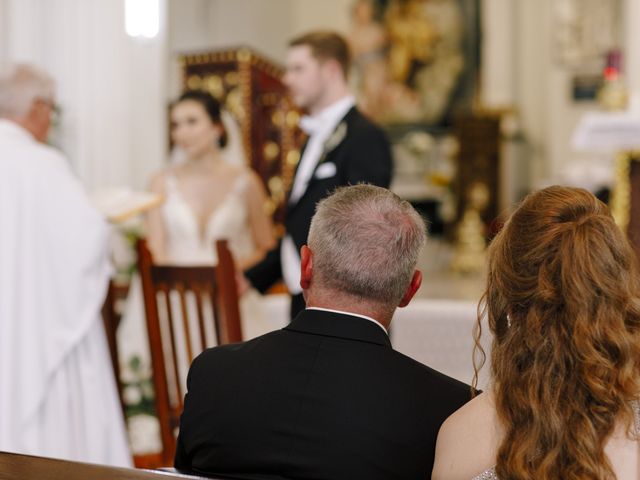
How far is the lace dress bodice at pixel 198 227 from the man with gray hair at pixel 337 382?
126 inches

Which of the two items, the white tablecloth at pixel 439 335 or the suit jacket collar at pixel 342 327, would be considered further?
the white tablecloth at pixel 439 335

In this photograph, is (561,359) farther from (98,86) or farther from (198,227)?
(98,86)

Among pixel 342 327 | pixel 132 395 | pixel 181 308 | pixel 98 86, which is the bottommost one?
pixel 132 395

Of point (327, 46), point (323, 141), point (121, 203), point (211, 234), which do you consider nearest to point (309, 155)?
point (323, 141)

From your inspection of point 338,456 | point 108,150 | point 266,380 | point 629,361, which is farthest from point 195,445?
point 108,150

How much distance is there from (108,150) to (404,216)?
4880 millimetres

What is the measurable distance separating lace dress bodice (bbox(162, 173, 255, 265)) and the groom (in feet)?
4.46

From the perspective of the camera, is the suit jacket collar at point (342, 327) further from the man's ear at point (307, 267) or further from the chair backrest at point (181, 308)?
the chair backrest at point (181, 308)

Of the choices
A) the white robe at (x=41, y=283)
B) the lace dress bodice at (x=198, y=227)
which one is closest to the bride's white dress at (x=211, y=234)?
the lace dress bodice at (x=198, y=227)

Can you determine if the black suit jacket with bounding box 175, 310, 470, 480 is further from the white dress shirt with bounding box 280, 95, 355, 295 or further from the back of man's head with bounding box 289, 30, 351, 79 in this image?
the back of man's head with bounding box 289, 30, 351, 79

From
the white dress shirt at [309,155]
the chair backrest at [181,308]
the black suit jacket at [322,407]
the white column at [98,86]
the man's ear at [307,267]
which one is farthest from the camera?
the white column at [98,86]

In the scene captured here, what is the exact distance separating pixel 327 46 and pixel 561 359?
234cm

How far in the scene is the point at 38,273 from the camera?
3271 mm

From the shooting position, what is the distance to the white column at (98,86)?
6.08m
